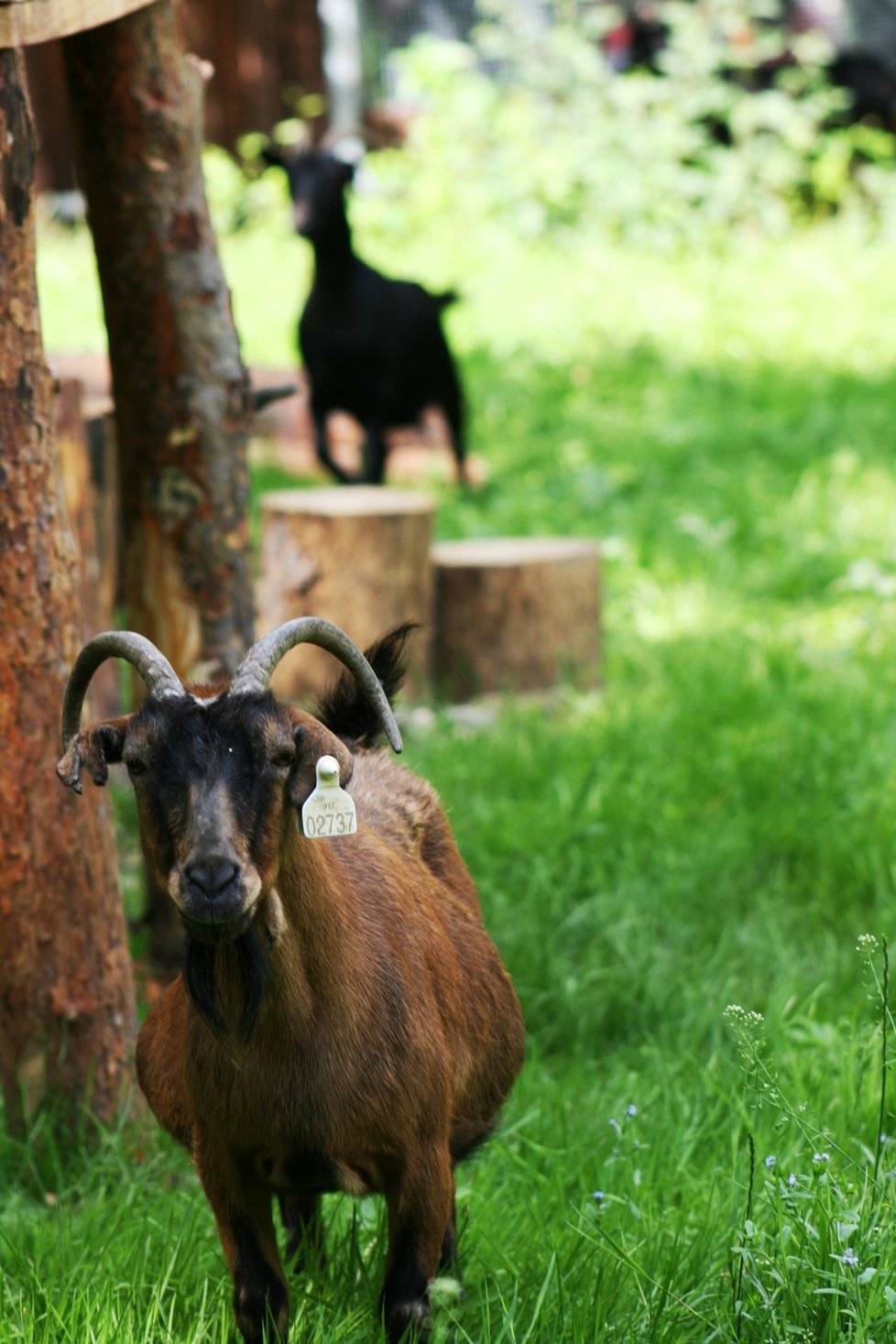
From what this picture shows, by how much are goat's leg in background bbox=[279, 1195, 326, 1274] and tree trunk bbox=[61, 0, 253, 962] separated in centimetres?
151

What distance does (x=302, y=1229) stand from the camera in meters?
3.29

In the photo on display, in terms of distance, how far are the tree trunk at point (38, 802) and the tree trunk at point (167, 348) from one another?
82cm

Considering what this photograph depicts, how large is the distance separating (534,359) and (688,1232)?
869 centimetres

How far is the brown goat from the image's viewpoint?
8.20 feet

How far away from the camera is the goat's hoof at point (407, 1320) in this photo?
281 centimetres

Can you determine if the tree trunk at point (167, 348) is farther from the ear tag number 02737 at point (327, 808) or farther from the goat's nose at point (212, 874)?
the goat's nose at point (212, 874)

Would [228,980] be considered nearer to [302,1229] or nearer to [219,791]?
[219,791]

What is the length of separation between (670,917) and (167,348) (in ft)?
6.91

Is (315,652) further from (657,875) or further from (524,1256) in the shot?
(524,1256)

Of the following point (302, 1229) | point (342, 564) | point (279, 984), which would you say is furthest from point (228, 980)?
point (342, 564)

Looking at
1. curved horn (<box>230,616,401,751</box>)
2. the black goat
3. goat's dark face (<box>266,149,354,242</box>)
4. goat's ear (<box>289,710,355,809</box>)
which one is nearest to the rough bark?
curved horn (<box>230,616,401,751</box>)

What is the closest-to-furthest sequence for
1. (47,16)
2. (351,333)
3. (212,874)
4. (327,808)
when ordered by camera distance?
(212,874), (327,808), (47,16), (351,333)

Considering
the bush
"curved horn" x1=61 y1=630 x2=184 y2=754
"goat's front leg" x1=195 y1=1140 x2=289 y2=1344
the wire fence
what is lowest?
"goat's front leg" x1=195 y1=1140 x2=289 y2=1344

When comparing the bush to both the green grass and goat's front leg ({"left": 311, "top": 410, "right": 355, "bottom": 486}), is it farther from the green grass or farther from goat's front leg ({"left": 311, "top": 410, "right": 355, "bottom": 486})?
goat's front leg ({"left": 311, "top": 410, "right": 355, "bottom": 486})
